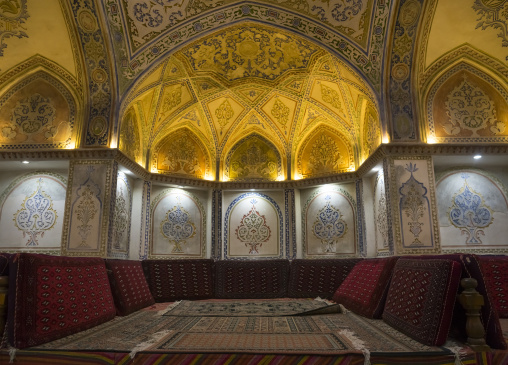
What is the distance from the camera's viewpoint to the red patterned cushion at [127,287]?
339 centimetres

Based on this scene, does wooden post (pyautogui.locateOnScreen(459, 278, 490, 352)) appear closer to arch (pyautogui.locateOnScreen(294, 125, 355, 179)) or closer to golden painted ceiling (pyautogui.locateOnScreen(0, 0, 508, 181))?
golden painted ceiling (pyautogui.locateOnScreen(0, 0, 508, 181))

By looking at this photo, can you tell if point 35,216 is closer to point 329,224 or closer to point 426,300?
point 329,224

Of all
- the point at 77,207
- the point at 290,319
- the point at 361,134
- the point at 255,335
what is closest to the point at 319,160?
the point at 361,134

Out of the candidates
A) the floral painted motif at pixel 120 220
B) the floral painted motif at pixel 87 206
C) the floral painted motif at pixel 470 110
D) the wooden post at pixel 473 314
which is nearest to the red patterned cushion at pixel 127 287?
the wooden post at pixel 473 314

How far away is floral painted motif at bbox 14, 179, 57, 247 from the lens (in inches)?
296

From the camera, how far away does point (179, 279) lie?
4742 mm

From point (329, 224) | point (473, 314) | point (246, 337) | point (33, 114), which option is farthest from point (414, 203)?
point (33, 114)

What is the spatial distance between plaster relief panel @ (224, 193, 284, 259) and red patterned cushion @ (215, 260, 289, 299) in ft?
14.4

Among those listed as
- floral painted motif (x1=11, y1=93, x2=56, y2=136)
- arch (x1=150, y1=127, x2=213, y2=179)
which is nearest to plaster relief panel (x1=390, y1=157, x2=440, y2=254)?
arch (x1=150, y1=127, x2=213, y2=179)

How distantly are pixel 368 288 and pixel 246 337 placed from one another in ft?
4.79

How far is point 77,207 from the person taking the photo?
6895mm

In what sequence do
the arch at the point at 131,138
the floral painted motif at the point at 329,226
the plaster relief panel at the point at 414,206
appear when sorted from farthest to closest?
1. the floral painted motif at the point at 329,226
2. the arch at the point at 131,138
3. the plaster relief panel at the point at 414,206

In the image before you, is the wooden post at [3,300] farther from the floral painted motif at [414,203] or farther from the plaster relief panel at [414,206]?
the floral painted motif at [414,203]

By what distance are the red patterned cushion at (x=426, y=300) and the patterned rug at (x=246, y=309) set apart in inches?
37.0
